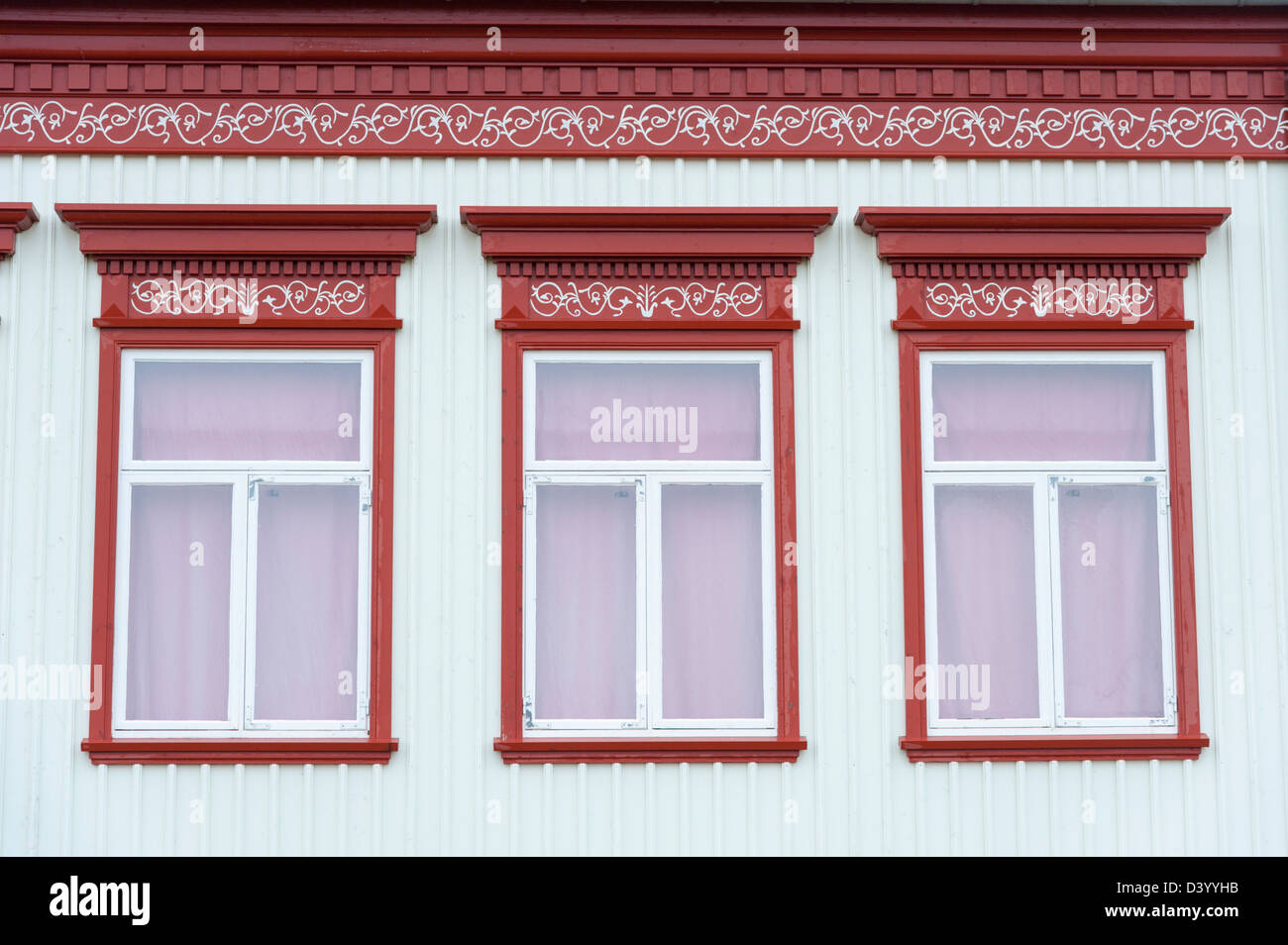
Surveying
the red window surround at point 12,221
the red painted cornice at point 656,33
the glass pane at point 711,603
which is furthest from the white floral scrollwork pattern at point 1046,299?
the red window surround at point 12,221

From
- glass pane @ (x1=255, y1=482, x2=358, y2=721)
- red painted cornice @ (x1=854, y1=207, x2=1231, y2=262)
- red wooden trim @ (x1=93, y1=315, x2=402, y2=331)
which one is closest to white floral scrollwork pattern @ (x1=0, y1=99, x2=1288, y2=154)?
red painted cornice @ (x1=854, y1=207, x2=1231, y2=262)

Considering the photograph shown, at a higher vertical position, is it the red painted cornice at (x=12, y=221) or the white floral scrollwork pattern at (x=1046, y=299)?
the red painted cornice at (x=12, y=221)

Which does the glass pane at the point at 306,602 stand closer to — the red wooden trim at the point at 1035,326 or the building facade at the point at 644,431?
the building facade at the point at 644,431

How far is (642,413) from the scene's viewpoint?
6.23 m

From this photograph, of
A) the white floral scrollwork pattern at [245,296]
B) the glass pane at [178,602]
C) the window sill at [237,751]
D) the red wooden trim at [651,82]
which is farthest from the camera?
the red wooden trim at [651,82]

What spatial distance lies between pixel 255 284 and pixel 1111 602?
3672 mm

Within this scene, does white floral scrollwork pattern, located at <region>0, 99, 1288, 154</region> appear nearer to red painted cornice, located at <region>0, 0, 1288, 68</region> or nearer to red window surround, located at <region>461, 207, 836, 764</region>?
red painted cornice, located at <region>0, 0, 1288, 68</region>

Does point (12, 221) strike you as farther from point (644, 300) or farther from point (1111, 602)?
point (1111, 602)

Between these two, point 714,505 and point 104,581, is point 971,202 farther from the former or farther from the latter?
point 104,581

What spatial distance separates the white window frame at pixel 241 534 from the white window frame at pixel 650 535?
0.64 metres

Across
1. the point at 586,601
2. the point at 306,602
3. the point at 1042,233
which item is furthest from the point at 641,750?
the point at 1042,233

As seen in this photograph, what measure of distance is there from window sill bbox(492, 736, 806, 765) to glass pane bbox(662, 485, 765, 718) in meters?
0.15

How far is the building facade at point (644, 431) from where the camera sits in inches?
237

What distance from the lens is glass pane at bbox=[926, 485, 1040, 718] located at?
6.13 meters
